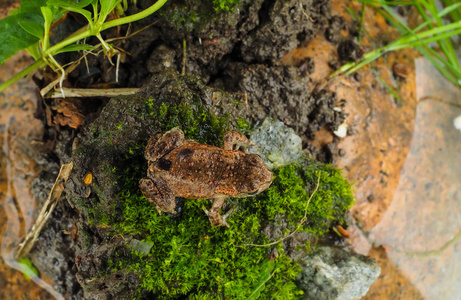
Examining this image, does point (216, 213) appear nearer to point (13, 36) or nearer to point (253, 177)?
point (253, 177)

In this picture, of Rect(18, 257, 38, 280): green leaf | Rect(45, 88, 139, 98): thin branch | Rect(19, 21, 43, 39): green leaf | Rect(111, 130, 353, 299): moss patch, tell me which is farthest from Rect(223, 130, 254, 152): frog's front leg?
Rect(18, 257, 38, 280): green leaf

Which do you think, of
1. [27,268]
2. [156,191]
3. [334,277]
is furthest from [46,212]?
[334,277]

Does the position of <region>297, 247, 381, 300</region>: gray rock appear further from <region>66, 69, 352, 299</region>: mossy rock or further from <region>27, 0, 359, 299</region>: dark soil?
<region>27, 0, 359, 299</region>: dark soil

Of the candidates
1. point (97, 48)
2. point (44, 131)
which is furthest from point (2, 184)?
point (97, 48)

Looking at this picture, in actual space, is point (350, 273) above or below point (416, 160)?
below

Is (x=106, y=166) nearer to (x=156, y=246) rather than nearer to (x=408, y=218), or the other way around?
(x=156, y=246)

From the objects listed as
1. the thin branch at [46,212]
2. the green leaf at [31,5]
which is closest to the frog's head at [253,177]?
the thin branch at [46,212]

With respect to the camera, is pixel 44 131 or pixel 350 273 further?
pixel 44 131

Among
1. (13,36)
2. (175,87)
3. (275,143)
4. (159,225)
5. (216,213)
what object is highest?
(13,36)
